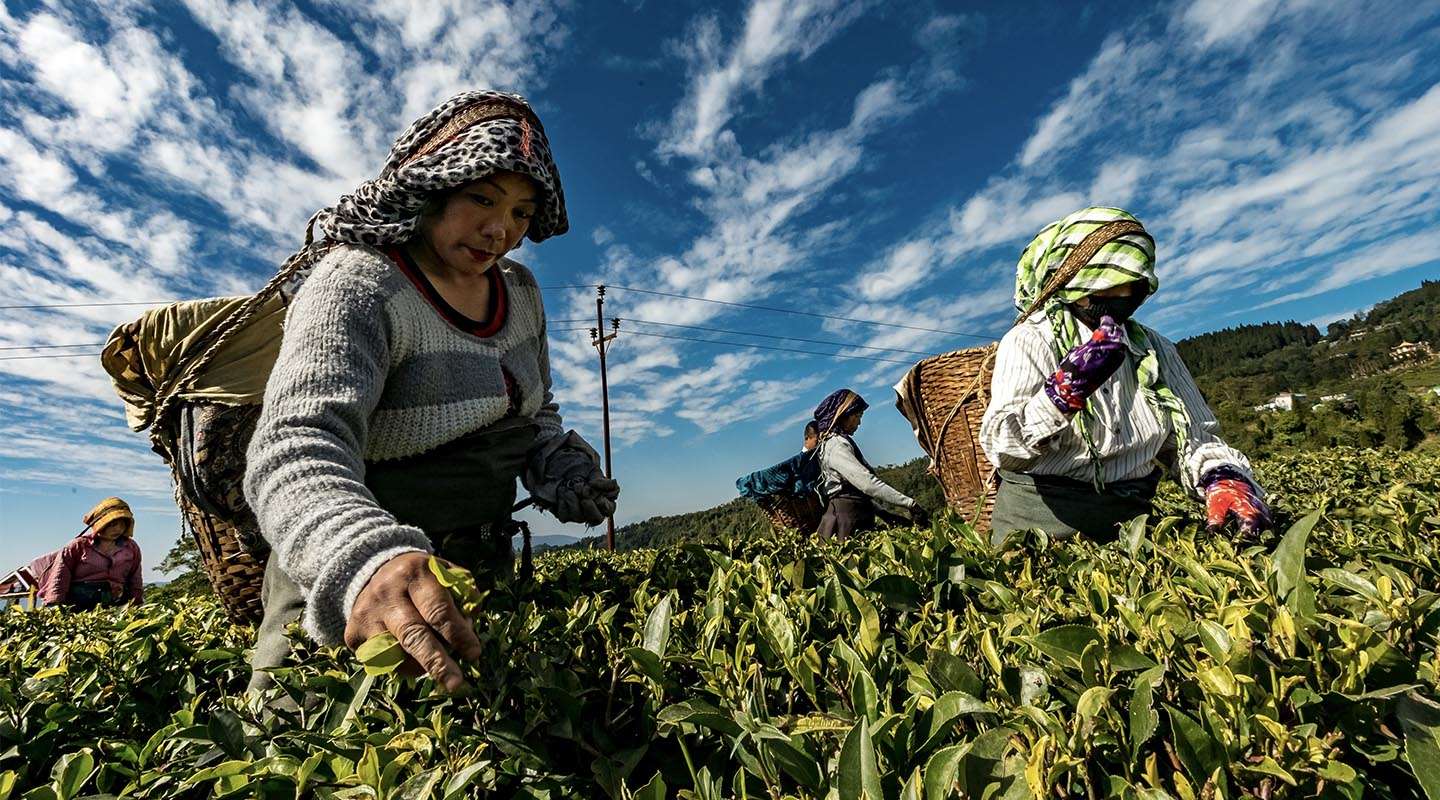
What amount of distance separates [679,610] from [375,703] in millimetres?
617

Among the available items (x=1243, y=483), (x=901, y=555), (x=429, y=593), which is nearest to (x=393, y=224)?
(x=429, y=593)

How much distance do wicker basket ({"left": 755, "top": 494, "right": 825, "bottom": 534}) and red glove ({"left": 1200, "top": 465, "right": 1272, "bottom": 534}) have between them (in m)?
5.52

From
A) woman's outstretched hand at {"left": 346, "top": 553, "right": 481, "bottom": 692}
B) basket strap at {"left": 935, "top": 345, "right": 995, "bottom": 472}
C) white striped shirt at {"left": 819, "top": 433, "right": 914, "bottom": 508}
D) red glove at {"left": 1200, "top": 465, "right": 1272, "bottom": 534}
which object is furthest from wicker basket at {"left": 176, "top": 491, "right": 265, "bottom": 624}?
white striped shirt at {"left": 819, "top": 433, "right": 914, "bottom": 508}

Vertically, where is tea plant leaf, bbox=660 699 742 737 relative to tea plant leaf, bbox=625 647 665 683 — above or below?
below

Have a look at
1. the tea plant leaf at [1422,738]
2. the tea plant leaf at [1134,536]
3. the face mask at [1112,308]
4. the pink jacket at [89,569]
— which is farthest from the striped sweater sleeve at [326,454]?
the pink jacket at [89,569]

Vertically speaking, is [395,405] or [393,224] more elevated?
[393,224]

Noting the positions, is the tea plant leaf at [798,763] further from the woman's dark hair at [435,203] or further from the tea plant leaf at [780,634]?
the woman's dark hair at [435,203]

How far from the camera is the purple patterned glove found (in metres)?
2.23

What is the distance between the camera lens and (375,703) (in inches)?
40.8

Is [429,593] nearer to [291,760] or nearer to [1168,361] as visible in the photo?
[291,760]

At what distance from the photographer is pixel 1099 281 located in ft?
8.37

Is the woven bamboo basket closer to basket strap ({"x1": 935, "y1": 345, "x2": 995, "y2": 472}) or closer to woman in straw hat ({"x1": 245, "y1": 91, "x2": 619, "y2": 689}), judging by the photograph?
basket strap ({"x1": 935, "y1": 345, "x2": 995, "y2": 472})

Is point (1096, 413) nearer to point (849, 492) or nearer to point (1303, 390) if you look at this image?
point (849, 492)

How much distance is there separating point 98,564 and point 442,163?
9.48 meters
